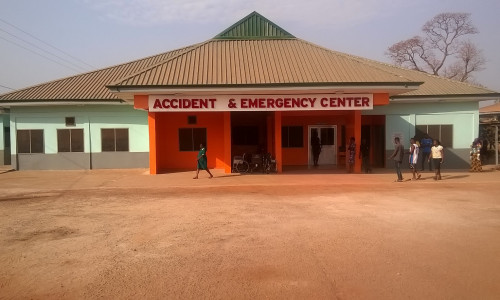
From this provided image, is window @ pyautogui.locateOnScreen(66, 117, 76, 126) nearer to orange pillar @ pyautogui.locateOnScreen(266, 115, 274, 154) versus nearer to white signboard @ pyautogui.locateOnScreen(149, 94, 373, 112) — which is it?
white signboard @ pyautogui.locateOnScreen(149, 94, 373, 112)

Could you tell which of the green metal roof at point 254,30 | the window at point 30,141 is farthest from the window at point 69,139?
the green metal roof at point 254,30

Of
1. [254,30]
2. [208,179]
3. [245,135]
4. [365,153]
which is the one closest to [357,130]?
[365,153]

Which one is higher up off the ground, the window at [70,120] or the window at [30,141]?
the window at [70,120]

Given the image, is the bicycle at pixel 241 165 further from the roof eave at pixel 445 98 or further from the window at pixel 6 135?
the window at pixel 6 135

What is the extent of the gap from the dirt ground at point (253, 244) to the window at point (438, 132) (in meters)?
6.96

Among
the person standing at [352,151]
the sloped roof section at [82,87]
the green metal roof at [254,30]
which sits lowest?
the person standing at [352,151]

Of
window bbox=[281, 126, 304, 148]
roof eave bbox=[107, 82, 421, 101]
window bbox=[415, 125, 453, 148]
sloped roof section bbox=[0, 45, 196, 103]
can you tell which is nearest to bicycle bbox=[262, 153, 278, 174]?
roof eave bbox=[107, 82, 421, 101]

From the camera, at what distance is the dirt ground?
475 cm

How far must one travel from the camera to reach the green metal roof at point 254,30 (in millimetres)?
20375

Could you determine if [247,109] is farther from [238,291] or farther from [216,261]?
[238,291]

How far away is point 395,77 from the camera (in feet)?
49.5

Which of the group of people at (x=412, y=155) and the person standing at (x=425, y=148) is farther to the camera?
the person standing at (x=425, y=148)

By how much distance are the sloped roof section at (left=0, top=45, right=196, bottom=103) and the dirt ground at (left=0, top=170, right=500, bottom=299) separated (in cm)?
789

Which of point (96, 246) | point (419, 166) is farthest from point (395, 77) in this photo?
point (96, 246)
